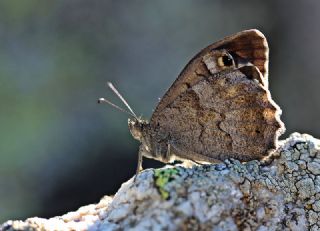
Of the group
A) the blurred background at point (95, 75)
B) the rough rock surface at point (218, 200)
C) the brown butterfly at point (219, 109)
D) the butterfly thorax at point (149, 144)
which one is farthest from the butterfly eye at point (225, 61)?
the blurred background at point (95, 75)

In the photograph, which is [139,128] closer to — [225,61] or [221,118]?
[221,118]

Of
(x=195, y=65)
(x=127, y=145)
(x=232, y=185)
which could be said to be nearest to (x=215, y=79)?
(x=195, y=65)

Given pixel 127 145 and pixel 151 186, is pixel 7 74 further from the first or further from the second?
pixel 151 186

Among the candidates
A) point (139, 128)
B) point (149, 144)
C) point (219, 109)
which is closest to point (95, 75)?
point (139, 128)

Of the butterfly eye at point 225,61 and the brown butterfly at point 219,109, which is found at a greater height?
the butterfly eye at point 225,61

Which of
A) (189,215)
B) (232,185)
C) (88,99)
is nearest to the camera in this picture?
(189,215)

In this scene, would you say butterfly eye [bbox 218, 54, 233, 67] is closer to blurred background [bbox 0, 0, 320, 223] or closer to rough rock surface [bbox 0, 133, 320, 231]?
rough rock surface [bbox 0, 133, 320, 231]

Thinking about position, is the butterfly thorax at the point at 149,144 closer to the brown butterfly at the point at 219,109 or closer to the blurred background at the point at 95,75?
the brown butterfly at the point at 219,109
